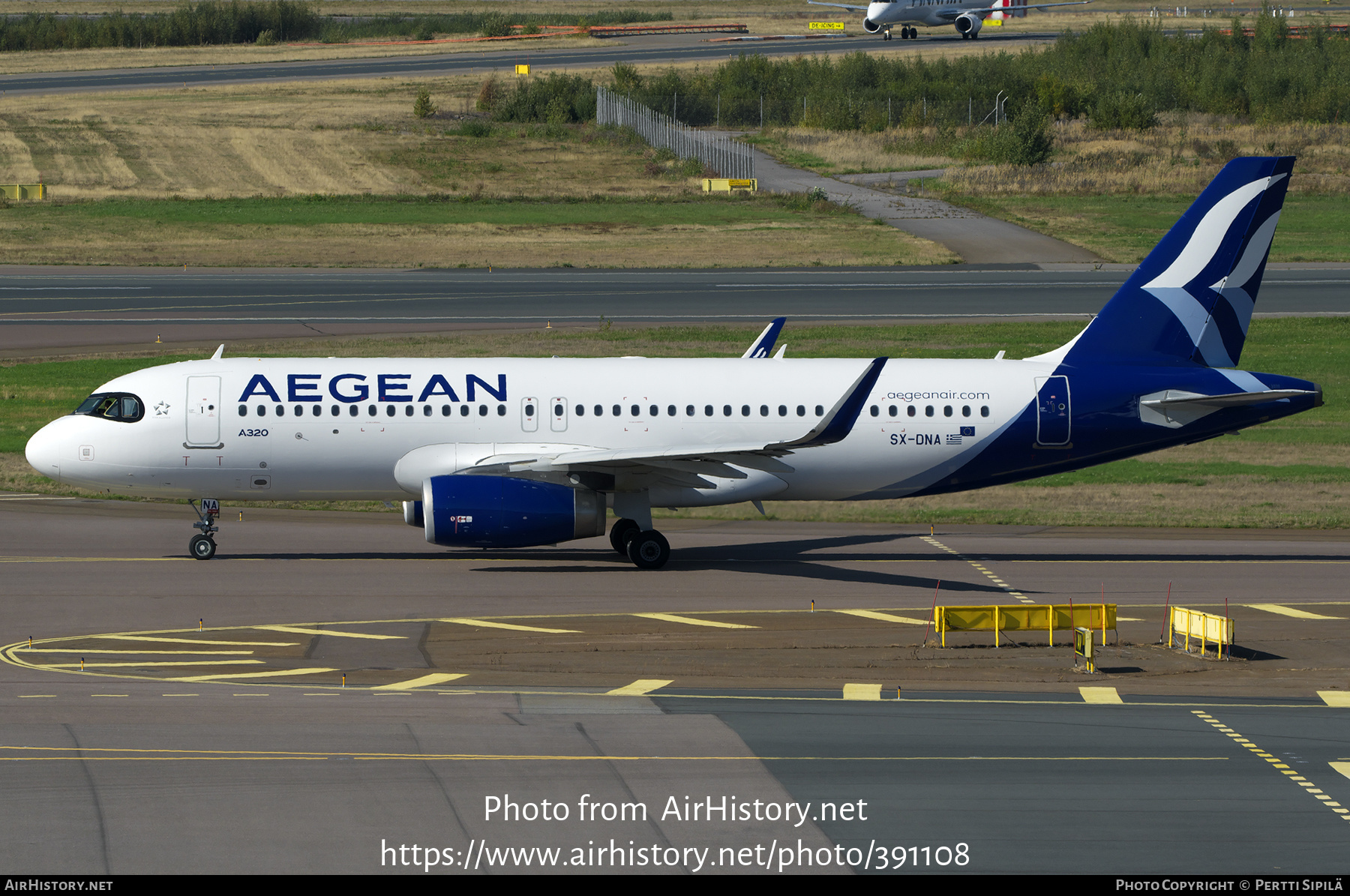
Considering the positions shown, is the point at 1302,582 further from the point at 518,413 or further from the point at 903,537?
the point at 518,413

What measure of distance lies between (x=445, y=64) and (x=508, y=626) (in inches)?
5514

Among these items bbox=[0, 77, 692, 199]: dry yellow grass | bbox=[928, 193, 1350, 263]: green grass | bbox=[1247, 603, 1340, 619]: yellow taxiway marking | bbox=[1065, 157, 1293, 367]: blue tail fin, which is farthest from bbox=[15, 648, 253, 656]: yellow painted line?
bbox=[0, 77, 692, 199]: dry yellow grass

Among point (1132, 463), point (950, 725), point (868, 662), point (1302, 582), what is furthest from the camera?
point (1132, 463)

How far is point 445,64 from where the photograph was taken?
159750mm

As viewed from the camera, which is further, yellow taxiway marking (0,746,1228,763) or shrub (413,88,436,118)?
shrub (413,88,436,118)

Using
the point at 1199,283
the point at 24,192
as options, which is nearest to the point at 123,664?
the point at 1199,283

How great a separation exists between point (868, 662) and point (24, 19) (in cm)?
18731

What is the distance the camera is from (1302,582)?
3284 cm

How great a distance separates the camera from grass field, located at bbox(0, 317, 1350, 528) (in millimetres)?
41094

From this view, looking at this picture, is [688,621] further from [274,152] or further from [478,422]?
[274,152]

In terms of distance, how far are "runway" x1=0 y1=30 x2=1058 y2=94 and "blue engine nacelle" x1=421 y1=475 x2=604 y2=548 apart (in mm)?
119476

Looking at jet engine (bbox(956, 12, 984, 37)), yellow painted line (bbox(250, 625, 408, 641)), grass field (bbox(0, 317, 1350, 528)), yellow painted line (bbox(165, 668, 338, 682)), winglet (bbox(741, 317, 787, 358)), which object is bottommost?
grass field (bbox(0, 317, 1350, 528))

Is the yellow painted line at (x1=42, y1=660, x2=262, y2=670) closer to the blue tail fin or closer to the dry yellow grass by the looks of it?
the blue tail fin

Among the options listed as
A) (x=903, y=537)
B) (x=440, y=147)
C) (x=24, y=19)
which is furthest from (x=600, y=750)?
(x=24, y=19)
